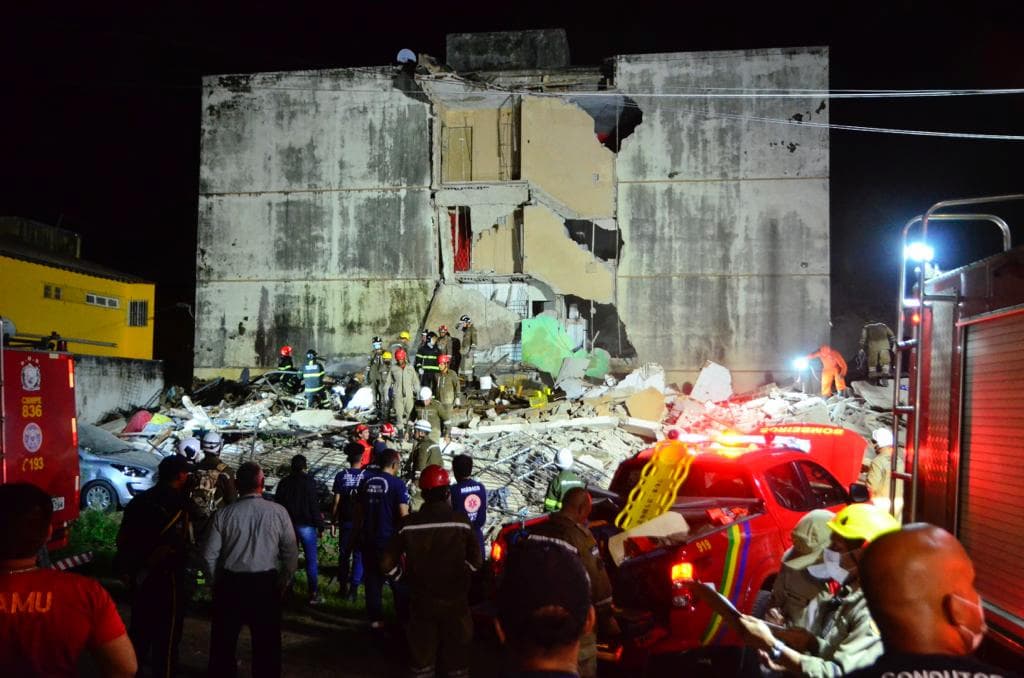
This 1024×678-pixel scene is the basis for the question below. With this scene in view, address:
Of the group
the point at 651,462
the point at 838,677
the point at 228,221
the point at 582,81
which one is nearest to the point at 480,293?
the point at 582,81

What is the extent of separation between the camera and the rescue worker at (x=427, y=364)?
55.8ft

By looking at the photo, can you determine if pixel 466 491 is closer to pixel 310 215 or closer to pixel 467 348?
pixel 467 348

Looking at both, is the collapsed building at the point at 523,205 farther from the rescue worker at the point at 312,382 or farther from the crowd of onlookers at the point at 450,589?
the crowd of onlookers at the point at 450,589

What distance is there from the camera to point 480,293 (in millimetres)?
23188

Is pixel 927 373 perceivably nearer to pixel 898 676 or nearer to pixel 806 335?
pixel 898 676

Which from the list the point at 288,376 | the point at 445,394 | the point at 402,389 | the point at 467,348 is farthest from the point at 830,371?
the point at 288,376

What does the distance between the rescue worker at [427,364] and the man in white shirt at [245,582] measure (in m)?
12.0

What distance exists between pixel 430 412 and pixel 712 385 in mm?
10233

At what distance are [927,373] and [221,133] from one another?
24.6m

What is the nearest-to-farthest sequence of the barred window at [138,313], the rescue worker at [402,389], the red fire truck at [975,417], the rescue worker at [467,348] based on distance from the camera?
1. the red fire truck at [975,417]
2. the rescue worker at [402,389]
3. the rescue worker at [467,348]
4. the barred window at [138,313]

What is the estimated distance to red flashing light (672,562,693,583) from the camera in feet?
16.0

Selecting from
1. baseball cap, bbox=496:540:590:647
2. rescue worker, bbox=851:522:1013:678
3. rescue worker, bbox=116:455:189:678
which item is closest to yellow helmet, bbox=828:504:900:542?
rescue worker, bbox=851:522:1013:678

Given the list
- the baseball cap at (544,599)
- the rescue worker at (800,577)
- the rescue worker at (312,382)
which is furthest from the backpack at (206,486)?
the rescue worker at (312,382)

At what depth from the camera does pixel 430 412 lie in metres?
13.7
